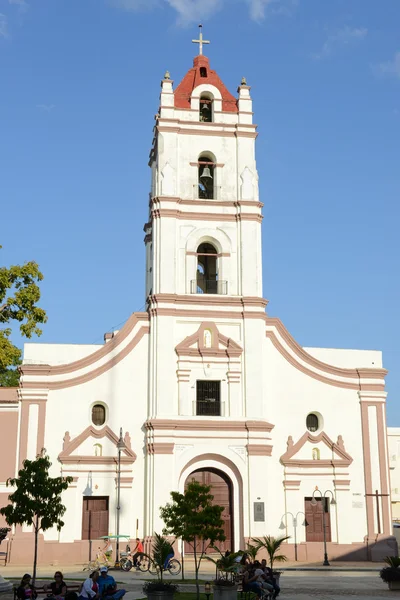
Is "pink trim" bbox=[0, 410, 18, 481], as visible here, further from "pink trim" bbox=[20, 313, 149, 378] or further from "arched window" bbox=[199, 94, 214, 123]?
"arched window" bbox=[199, 94, 214, 123]

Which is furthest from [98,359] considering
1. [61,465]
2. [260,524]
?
[260,524]

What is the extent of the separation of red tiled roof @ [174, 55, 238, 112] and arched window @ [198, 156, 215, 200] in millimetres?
3386

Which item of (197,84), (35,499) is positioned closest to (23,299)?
(35,499)

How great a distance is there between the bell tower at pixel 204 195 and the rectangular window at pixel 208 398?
14.2 ft

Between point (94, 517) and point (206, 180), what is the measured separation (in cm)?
1864

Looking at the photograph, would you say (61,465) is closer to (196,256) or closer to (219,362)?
(219,362)

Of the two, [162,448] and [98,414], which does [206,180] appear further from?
[162,448]

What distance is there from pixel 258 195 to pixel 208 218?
10.2ft

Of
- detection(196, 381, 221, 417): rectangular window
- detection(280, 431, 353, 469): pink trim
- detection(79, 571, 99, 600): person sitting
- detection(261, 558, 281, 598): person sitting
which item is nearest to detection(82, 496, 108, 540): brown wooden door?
detection(196, 381, 221, 417): rectangular window

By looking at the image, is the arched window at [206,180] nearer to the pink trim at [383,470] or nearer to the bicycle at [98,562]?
the pink trim at [383,470]

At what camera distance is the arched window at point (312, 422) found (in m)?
41.9

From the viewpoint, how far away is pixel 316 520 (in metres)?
40.4

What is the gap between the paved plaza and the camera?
25.2m

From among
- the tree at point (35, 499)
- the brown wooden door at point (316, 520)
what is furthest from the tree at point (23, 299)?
the brown wooden door at point (316, 520)
